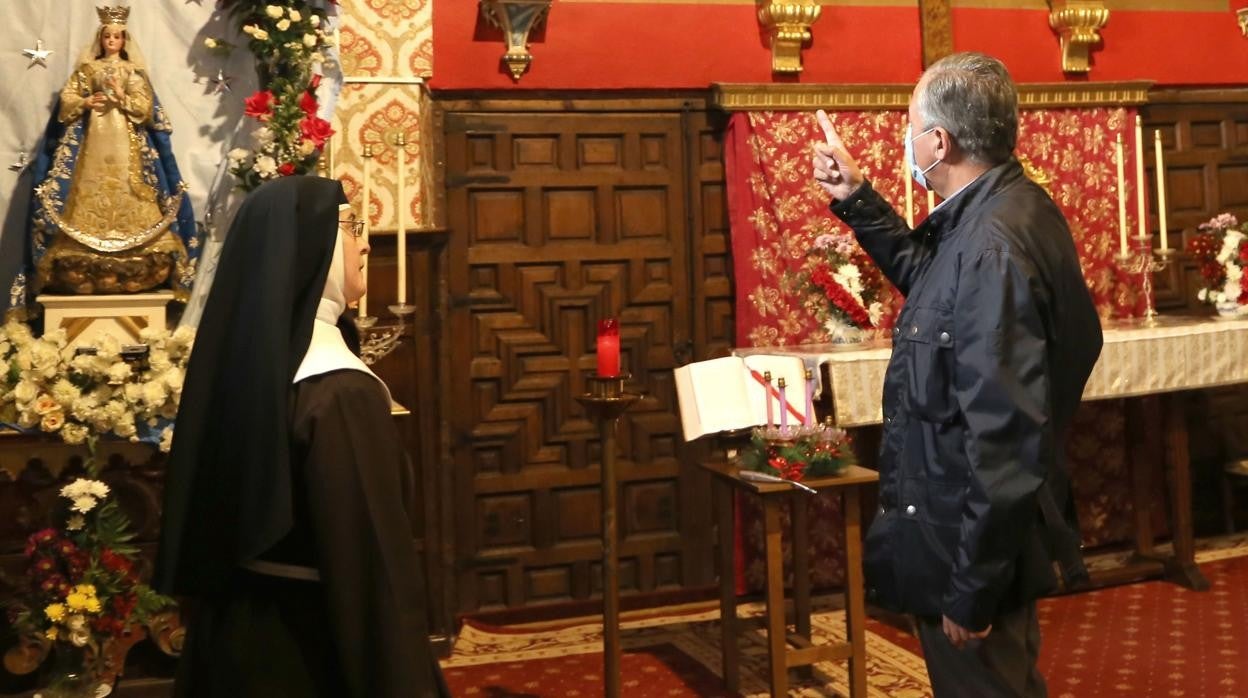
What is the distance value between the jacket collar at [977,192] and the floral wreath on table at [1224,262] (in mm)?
4109

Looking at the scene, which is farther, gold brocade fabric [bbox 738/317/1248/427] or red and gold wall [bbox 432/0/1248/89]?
red and gold wall [bbox 432/0/1248/89]

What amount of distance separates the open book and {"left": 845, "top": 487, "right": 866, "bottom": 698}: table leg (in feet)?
1.26

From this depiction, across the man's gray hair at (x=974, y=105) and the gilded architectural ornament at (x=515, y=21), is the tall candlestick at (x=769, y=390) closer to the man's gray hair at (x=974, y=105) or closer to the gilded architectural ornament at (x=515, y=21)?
the man's gray hair at (x=974, y=105)

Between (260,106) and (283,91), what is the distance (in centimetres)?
14

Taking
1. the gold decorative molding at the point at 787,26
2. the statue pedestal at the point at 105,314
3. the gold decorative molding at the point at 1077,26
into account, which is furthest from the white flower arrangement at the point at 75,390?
the gold decorative molding at the point at 1077,26

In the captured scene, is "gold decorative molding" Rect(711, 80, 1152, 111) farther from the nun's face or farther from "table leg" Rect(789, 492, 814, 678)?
the nun's face

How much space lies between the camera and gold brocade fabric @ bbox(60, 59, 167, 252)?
4312mm

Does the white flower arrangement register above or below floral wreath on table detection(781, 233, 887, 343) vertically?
below

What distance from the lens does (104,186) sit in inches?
A: 170

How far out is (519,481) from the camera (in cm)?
552

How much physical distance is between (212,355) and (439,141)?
339cm

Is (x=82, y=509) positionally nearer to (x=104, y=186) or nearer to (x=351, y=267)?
(x=104, y=186)

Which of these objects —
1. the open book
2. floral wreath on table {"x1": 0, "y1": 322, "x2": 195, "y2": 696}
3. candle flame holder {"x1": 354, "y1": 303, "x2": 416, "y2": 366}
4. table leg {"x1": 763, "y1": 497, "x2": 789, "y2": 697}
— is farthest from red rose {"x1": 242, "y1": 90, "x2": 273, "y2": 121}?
table leg {"x1": 763, "y1": 497, "x2": 789, "y2": 697}

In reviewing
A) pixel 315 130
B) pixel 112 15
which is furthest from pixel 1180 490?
pixel 112 15
